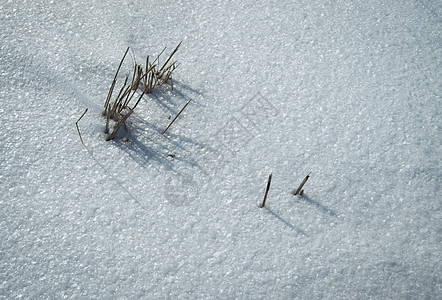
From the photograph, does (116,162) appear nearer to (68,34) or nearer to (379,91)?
(68,34)

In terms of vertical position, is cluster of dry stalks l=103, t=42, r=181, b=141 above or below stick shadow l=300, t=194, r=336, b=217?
below

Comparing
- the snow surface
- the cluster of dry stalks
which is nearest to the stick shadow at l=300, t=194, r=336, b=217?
the snow surface

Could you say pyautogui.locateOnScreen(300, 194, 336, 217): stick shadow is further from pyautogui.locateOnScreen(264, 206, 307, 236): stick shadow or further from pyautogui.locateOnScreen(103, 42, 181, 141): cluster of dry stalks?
pyautogui.locateOnScreen(103, 42, 181, 141): cluster of dry stalks

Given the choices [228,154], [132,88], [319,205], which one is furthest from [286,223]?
[132,88]

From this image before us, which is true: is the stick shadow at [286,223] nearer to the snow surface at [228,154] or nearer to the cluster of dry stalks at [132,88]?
the snow surface at [228,154]

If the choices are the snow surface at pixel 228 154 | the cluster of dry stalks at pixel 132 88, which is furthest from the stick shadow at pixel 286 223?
the cluster of dry stalks at pixel 132 88

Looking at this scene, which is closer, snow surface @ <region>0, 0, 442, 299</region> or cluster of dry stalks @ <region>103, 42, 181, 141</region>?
snow surface @ <region>0, 0, 442, 299</region>
